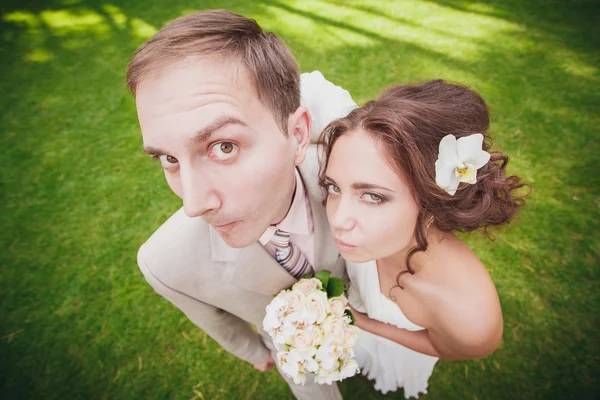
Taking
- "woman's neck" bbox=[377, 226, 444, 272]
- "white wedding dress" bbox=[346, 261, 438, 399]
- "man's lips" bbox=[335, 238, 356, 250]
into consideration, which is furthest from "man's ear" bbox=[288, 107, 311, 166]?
"white wedding dress" bbox=[346, 261, 438, 399]

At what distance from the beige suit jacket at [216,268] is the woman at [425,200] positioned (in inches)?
11.3

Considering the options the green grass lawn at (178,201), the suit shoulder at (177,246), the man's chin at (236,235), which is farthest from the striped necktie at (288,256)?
the green grass lawn at (178,201)

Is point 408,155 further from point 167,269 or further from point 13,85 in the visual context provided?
point 13,85

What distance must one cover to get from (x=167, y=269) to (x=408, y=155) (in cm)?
130

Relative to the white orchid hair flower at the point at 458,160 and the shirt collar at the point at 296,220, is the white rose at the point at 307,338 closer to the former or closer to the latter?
the shirt collar at the point at 296,220

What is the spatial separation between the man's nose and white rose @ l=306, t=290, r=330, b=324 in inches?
25.3

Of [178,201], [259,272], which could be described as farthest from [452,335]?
[178,201]

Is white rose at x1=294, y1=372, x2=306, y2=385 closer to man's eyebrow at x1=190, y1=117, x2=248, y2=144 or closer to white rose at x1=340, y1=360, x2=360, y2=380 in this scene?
white rose at x1=340, y1=360, x2=360, y2=380

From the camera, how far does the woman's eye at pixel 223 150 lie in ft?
4.23

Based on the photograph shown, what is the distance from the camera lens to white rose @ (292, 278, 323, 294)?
5.35ft

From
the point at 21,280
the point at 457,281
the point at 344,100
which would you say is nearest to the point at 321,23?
the point at 344,100

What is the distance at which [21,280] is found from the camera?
3.55 m

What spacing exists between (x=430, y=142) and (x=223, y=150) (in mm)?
1027

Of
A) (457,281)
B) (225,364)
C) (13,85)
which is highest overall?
(457,281)
